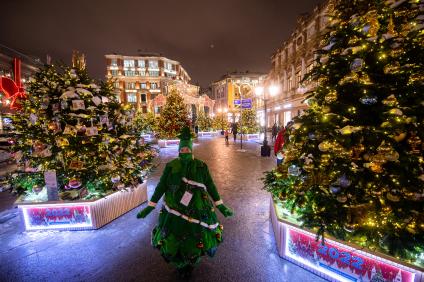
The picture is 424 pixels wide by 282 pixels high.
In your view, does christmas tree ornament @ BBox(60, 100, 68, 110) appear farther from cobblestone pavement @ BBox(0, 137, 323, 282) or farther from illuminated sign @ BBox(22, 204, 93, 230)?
cobblestone pavement @ BBox(0, 137, 323, 282)

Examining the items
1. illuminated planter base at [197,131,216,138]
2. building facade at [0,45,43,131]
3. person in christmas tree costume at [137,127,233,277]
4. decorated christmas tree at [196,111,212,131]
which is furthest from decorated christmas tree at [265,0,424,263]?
decorated christmas tree at [196,111,212,131]

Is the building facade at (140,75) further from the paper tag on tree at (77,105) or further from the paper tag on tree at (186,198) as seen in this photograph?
the paper tag on tree at (186,198)

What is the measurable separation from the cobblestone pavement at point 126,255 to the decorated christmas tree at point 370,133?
1.16 m

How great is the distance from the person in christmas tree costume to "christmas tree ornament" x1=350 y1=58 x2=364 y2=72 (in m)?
2.28

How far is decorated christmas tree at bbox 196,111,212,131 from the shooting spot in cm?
2991

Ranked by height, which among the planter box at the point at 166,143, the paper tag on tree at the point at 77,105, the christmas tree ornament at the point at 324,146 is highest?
the paper tag on tree at the point at 77,105

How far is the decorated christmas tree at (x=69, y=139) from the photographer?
4.51m

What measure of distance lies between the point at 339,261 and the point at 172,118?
1781 cm

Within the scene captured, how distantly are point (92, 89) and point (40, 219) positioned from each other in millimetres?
3097

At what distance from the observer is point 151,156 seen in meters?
6.02

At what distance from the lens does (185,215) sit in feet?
9.25

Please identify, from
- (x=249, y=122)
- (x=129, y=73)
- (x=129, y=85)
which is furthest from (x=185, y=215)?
(x=129, y=73)

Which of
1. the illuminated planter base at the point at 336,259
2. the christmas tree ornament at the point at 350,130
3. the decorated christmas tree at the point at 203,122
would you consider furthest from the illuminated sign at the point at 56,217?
the decorated christmas tree at the point at 203,122

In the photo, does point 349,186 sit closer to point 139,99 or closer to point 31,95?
point 31,95
